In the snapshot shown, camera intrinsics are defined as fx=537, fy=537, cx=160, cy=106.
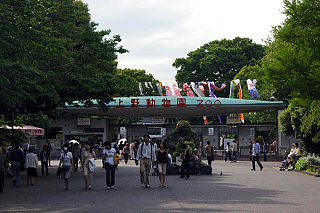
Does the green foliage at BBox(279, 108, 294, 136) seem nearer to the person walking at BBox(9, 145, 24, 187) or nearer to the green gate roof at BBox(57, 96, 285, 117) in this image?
the green gate roof at BBox(57, 96, 285, 117)

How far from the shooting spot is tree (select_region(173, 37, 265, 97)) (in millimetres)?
74000

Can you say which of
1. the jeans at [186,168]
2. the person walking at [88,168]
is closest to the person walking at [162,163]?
the person walking at [88,168]

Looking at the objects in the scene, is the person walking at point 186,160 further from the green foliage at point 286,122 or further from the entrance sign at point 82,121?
the entrance sign at point 82,121

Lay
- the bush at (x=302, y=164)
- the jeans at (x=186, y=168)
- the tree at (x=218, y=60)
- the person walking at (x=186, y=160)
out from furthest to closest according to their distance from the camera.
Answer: the tree at (x=218, y=60) < the bush at (x=302, y=164) < the jeans at (x=186, y=168) < the person walking at (x=186, y=160)

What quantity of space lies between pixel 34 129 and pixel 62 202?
75.8 feet

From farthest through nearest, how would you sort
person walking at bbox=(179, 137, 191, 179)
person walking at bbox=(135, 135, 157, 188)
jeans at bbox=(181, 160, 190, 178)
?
1. jeans at bbox=(181, 160, 190, 178)
2. person walking at bbox=(179, 137, 191, 179)
3. person walking at bbox=(135, 135, 157, 188)

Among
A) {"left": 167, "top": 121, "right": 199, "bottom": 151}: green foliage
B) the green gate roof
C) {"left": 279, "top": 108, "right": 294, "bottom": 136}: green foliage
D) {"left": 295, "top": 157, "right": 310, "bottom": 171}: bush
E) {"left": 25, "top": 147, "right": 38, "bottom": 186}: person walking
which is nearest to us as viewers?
{"left": 25, "top": 147, "right": 38, "bottom": 186}: person walking

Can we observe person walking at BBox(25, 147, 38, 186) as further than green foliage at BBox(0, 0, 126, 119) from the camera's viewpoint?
Yes

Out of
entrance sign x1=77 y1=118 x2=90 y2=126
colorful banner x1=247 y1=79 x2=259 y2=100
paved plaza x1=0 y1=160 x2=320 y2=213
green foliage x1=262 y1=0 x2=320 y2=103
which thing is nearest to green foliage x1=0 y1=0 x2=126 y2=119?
paved plaza x1=0 y1=160 x2=320 y2=213

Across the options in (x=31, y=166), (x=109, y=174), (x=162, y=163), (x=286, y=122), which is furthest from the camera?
(x=286, y=122)

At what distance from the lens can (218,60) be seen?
7356 centimetres

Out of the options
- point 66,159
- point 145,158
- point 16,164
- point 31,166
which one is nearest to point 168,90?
point 16,164

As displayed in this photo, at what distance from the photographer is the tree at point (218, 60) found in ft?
243

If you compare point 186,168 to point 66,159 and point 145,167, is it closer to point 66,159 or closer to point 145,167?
point 145,167
